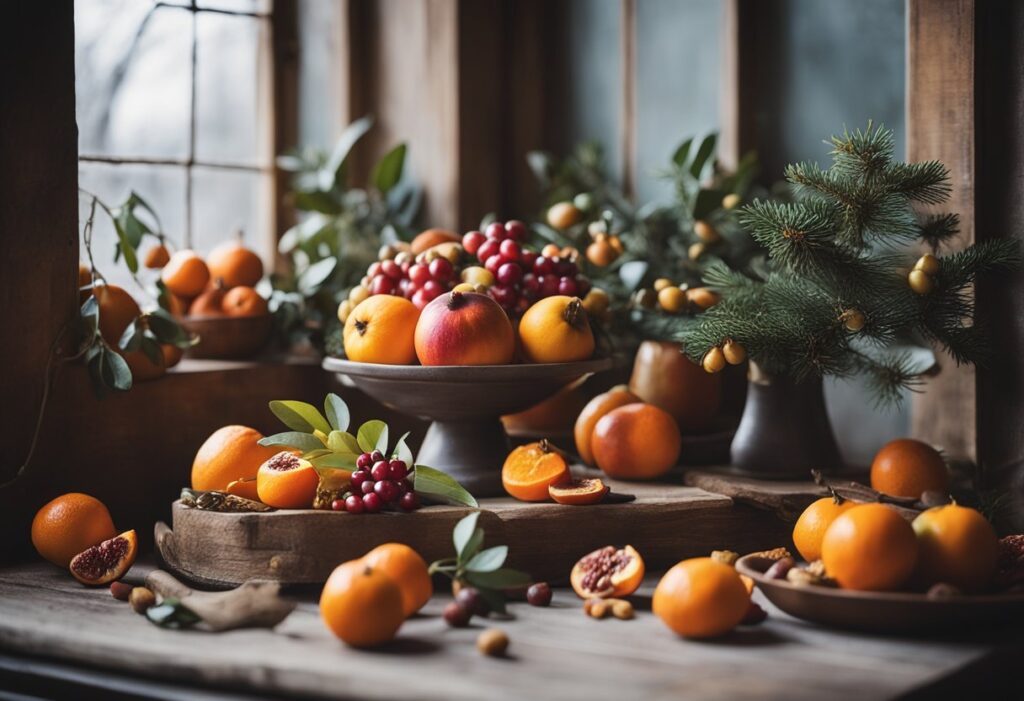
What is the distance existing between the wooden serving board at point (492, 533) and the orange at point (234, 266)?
55 cm

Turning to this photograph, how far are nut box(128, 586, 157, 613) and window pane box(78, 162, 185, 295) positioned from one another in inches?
32.8

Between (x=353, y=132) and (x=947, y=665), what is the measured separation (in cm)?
149

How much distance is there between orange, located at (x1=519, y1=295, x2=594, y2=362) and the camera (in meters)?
1.57

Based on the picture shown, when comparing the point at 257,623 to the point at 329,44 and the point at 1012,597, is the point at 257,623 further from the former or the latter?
the point at 329,44

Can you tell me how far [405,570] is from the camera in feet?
4.20

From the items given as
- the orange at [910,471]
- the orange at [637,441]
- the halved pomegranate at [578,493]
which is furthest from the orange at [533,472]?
the orange at [910,471]

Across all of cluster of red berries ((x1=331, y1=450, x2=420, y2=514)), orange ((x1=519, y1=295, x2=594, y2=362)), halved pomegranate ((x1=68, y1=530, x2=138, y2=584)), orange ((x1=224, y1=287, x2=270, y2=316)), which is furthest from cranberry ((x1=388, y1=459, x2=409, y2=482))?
orange ((x1=224, y1=287, x2=270, y2=316))

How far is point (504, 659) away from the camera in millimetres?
1182

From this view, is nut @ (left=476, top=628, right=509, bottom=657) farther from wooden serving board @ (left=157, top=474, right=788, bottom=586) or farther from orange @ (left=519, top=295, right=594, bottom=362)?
orange @ (left=519, top=295, right=594, bottom=362)

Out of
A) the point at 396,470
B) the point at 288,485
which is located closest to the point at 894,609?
the point at 396,470

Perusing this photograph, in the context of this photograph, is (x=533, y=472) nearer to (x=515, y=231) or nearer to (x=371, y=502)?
(x=371, y=502)

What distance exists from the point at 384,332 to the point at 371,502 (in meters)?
0.24

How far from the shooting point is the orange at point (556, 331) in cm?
157

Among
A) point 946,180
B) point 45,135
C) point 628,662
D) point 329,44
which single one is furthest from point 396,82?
point 628,662
